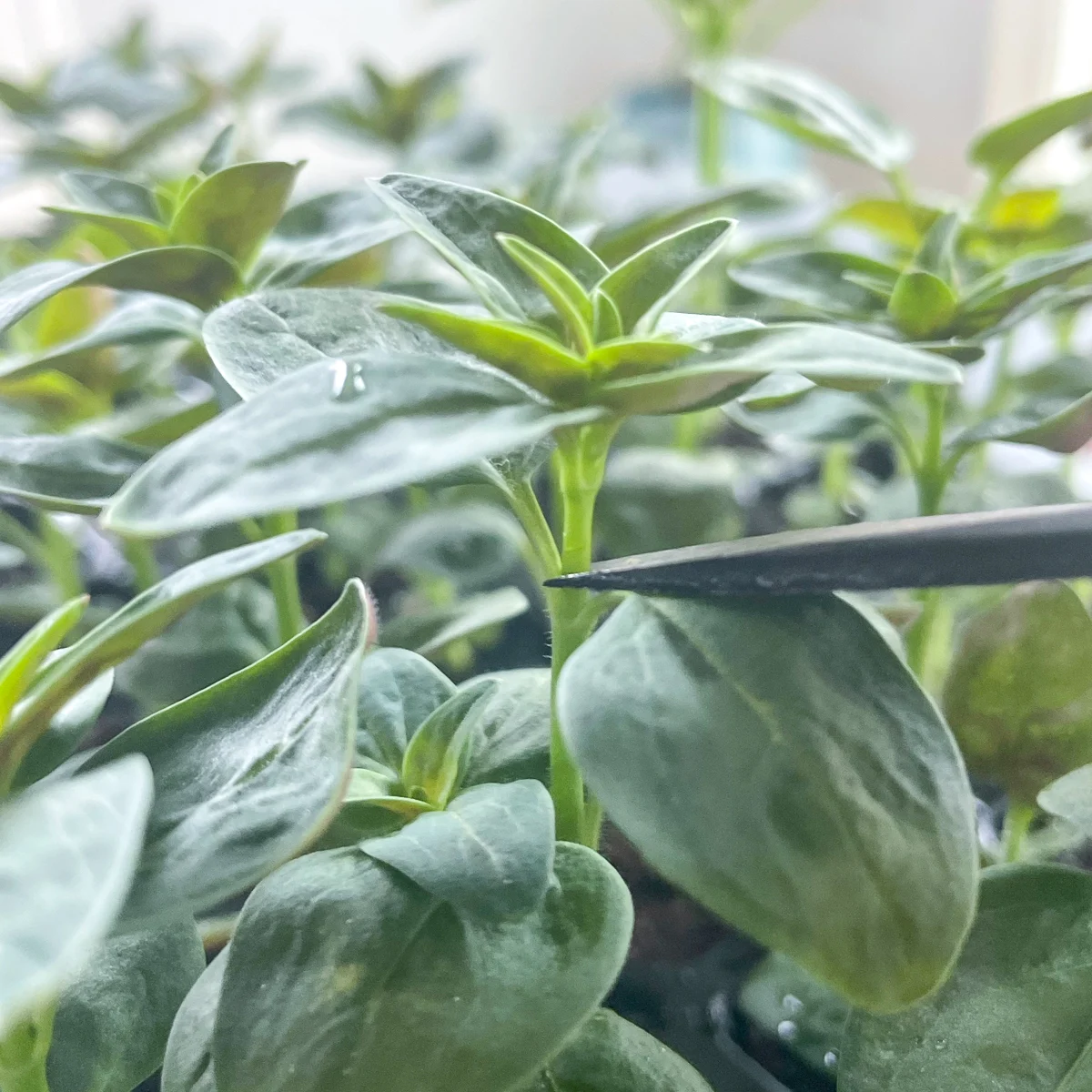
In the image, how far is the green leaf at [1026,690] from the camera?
41 centimetres

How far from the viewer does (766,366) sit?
23cm

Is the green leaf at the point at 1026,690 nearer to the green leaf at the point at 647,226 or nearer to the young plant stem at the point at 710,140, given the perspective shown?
the green leaf at the point at 647,226

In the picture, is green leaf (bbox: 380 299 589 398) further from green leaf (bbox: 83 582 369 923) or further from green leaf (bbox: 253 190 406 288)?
green leaf (bbox: 253 190 406 288)

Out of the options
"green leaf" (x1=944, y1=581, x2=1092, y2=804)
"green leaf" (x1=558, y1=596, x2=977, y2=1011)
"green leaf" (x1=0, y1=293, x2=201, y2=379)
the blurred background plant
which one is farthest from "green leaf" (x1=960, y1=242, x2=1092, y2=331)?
"green leaf" (x1=0, y1=293, x2=201, y2=379)


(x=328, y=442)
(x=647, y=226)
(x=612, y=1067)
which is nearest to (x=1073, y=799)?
(x=612, y=1067)

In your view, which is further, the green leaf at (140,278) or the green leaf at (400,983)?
the green leaf at (140,278)

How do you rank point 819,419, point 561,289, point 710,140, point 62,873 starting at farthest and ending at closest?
point 710,140 < point 819,419 < point 561,289 < point 62,873

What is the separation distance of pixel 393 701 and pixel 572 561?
81 millimetres

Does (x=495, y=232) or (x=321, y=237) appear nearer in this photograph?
(x=495, y=232)

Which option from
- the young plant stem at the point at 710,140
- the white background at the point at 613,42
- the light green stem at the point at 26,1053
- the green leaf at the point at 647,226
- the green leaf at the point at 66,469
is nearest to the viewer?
the light green stem at the point at 26,1053

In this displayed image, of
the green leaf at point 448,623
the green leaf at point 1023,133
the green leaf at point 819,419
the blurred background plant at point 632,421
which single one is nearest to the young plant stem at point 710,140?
the blurred background plant at point 632,421

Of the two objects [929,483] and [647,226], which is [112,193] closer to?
[647,226]

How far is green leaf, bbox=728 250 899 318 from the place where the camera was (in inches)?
19.6

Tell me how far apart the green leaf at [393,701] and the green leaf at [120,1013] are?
88mm
